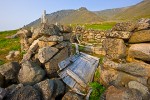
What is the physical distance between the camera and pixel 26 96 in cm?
1363

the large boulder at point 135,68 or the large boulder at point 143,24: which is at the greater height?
the large boulder at point 143,24

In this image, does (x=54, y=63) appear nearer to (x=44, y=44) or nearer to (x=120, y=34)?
(x=44, y=44)

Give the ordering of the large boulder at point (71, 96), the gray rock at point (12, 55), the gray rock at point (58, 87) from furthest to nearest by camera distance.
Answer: the gray rock at point (12, 55) < the gray rock at point (58, 87) < the large boulder at point (71, 96)

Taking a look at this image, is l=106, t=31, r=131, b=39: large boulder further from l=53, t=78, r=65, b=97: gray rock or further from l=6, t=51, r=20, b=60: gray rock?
l=6, t=51, r=20, b=60: gray rock

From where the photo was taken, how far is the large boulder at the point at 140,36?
567 inches

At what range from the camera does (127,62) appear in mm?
15492

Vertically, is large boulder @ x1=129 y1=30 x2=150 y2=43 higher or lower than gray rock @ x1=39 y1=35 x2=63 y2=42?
higher

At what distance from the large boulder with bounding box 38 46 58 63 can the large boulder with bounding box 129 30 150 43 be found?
5.98m

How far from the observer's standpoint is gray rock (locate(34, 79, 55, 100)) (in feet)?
47.8

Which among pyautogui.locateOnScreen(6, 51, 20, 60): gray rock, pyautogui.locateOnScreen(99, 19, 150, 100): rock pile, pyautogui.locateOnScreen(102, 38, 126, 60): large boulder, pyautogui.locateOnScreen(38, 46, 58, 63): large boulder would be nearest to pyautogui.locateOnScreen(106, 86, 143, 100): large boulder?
pyautogui.locateOnScreen(99, 19, 150, 100): rock pile

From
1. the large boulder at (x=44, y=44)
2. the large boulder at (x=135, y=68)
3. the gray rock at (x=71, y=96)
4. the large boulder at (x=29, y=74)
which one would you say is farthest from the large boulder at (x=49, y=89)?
the large boulder at (x=135, y=68)

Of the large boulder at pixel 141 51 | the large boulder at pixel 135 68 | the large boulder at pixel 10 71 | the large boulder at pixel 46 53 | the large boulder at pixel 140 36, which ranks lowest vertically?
the large boulder at pixel 10 71

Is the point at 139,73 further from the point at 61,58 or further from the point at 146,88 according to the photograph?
the point at 61,58

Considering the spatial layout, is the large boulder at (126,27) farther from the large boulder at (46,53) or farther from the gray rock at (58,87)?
the gray rock at (58,87)
